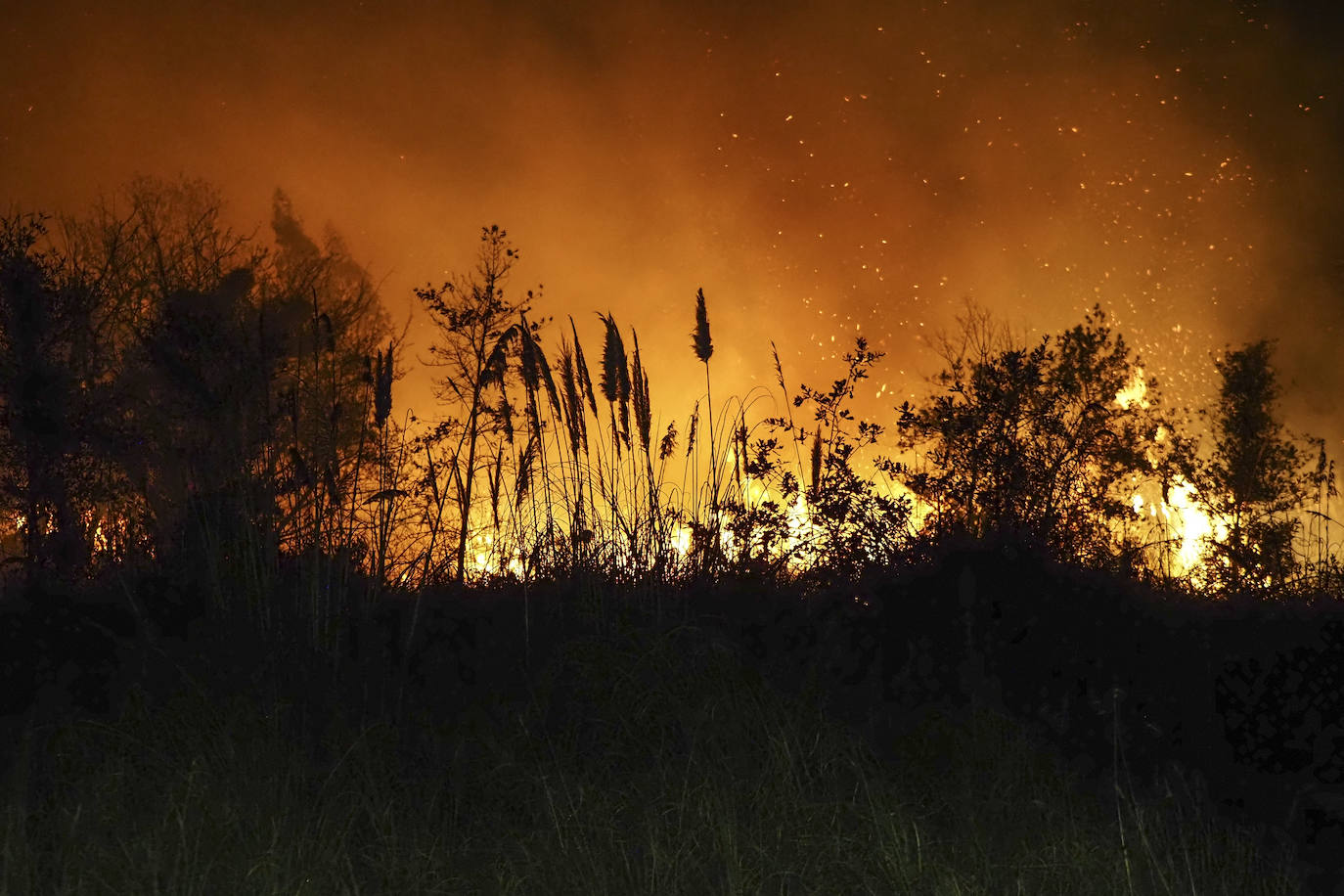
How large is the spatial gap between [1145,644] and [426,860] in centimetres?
233

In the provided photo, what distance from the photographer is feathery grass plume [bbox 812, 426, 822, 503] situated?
18.0 ft

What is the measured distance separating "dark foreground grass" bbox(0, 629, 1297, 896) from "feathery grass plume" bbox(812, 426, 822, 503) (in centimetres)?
131

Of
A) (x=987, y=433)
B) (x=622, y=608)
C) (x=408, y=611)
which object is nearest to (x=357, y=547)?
(x=408, y=611)

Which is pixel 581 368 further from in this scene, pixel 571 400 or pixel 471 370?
pixel 471 370

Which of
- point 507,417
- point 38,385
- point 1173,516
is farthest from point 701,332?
point 1173,516

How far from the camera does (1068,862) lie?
126 inches

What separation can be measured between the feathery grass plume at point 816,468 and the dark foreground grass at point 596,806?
1.31 meters

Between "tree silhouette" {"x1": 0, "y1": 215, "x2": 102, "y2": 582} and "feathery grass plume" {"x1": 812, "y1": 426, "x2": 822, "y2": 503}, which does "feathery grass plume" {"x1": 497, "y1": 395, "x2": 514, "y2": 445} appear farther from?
"tree silhouette" {"x1": 0, "y1": 215, "x2": 102, "y2": 582}

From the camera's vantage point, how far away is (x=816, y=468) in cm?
547

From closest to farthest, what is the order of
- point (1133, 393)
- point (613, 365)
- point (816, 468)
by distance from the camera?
1. point (613, 365)
2. point (816, 468)
3. point (1133, 393)

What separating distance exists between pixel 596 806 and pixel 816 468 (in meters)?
2.30

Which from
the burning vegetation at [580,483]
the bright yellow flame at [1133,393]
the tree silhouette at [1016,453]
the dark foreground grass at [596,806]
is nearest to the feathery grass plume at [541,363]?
the burning vegetation at [580,483]

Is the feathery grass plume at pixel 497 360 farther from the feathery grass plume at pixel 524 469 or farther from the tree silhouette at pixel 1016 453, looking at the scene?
the tree silhouette at pixel 1016 453

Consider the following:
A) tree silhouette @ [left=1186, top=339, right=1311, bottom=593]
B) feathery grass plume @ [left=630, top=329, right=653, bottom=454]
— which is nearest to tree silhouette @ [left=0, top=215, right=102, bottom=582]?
feathery grass plume @ [left=630, top=329, right=653, bottom=454]
